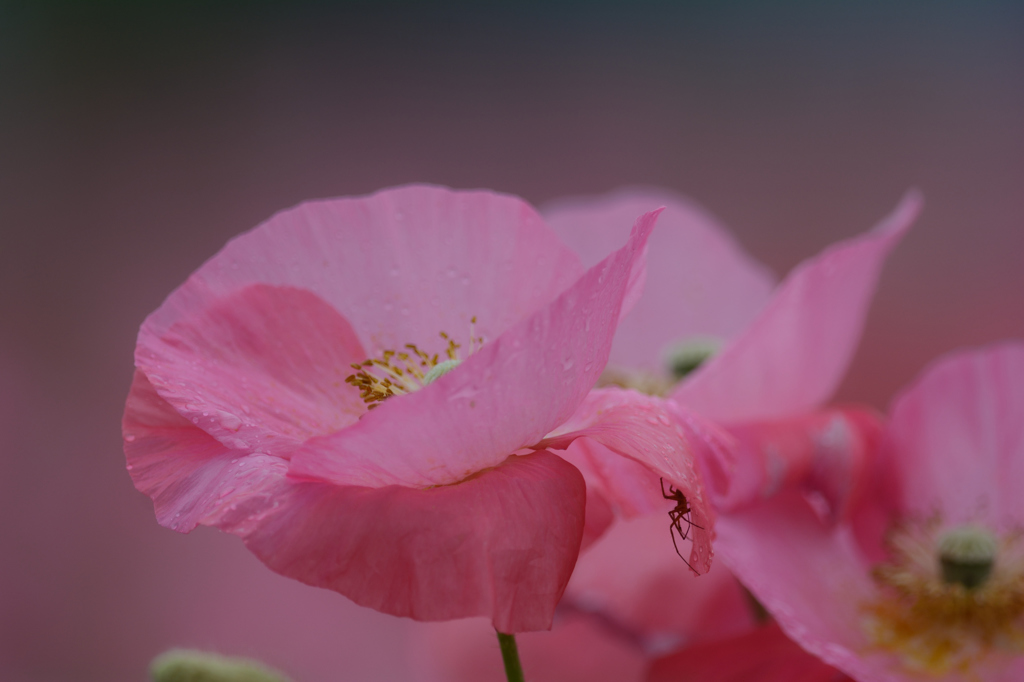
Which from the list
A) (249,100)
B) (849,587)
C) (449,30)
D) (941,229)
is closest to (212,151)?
(249,100)

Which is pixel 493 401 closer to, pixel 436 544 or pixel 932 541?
pixel 436 544

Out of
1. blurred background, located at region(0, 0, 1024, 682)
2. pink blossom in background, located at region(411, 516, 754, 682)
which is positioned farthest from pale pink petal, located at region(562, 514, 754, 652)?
blurred background, located at region(0, 0, 1024, 682)

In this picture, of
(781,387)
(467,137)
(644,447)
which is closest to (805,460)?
(781,387)

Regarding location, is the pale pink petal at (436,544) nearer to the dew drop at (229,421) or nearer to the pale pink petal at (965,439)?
the dew drop at (229,421)

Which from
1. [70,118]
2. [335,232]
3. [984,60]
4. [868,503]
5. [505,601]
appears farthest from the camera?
[984,60]

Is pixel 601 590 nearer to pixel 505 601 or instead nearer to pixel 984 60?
pixel 505 601

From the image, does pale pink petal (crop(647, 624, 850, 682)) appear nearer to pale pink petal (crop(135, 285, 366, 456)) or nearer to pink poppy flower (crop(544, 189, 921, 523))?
pink poppy flower (crop(544, 189, 921, 523))

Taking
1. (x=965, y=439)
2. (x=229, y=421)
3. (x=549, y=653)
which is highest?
(x=229, y=421)
